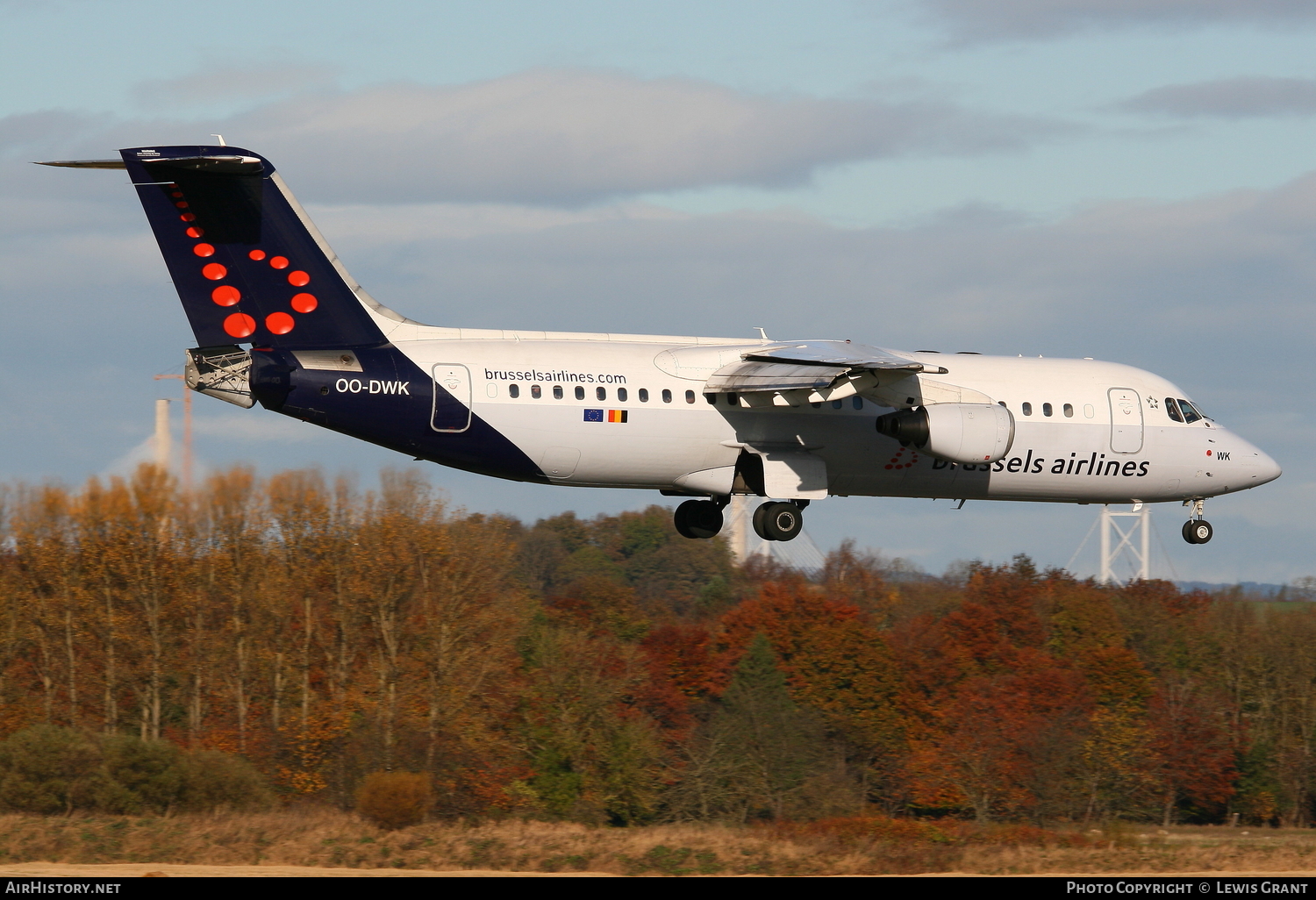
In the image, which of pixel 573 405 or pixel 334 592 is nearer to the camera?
pixel 573 405

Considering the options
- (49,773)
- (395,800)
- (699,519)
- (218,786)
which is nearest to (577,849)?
(699,519)

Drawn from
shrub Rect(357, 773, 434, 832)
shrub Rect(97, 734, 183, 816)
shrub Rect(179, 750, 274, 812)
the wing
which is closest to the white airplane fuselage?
the wing

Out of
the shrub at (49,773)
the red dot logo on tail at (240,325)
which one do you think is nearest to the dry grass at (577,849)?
the shrub at (49,773)

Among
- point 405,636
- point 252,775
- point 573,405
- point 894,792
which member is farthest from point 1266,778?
point 573,405

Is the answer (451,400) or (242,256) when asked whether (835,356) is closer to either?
(451,400)

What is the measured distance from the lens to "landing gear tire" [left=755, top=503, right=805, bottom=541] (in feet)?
81.8

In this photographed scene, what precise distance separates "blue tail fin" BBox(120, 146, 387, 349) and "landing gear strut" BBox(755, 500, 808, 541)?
649cm

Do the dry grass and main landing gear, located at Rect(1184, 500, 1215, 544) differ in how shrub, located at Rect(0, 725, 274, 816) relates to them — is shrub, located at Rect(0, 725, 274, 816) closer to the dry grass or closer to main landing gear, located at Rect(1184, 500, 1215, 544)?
the dry grass

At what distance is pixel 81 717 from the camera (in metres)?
46.4

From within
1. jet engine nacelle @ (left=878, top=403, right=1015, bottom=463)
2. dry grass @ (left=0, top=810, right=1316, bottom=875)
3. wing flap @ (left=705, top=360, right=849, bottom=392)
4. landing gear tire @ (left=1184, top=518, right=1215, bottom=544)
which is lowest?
dry grass @ (left=0, top=810, right=1316, bottom=875)

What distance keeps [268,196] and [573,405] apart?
513 cm

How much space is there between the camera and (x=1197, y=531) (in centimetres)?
2752

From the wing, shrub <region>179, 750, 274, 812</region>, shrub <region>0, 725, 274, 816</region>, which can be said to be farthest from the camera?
shrub <region>179, 750, 274, 812</region>
